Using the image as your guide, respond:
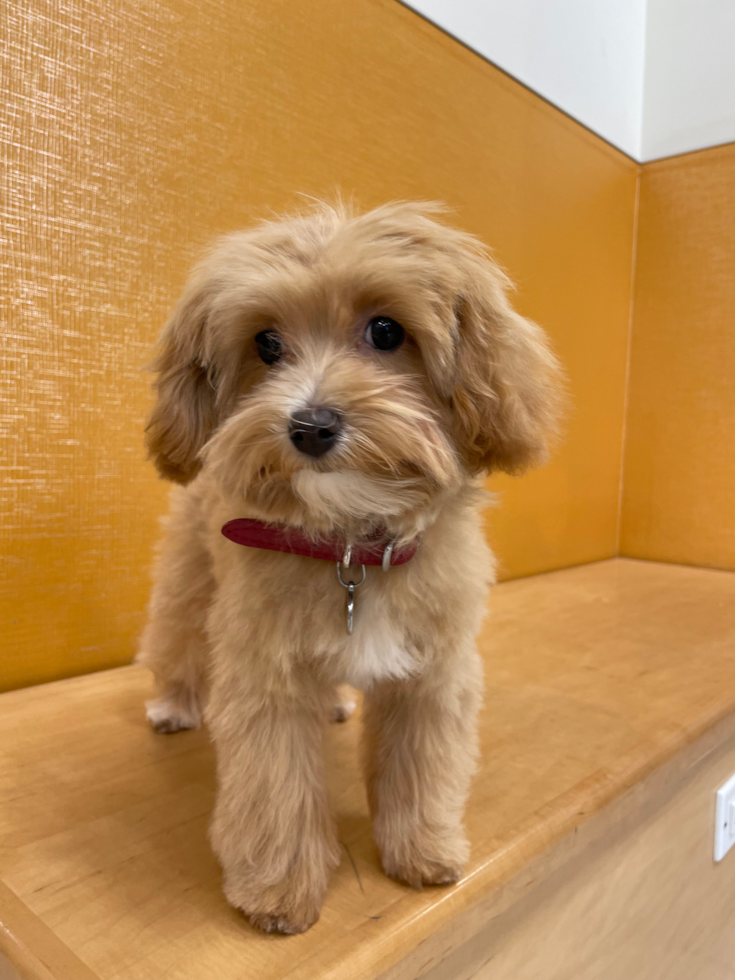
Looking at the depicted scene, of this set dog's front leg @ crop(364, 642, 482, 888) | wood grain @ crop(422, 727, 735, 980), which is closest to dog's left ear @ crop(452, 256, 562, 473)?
dog's front leg @ crop(364, 642, 482, 888)

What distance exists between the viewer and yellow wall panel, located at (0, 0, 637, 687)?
47.1 inches

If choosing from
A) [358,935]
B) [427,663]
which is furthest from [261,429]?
[358,935]

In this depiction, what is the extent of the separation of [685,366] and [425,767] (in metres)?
2.11

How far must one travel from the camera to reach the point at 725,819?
1.32m

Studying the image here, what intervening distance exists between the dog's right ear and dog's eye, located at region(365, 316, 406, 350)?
0.64 ft

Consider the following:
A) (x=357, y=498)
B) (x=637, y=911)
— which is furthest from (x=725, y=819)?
(x=357, y=498)

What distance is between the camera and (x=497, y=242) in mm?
2010

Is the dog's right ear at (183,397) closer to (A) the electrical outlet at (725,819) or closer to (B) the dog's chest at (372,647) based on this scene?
(B) the dog's chest at (372,647)

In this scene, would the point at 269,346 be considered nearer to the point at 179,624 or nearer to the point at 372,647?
the point at 372,647

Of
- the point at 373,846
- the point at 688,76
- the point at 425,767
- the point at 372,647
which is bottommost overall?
the point at 373,846

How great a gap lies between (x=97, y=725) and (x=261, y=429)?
77 centimetres

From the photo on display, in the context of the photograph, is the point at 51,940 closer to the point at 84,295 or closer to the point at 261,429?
the point at 261,429

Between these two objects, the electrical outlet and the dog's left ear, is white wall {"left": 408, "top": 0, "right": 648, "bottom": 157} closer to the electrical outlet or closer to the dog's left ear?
the dog's left ear

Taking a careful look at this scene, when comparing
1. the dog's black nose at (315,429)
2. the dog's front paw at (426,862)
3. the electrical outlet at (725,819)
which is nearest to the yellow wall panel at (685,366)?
the electrical outlet at (725,819)
